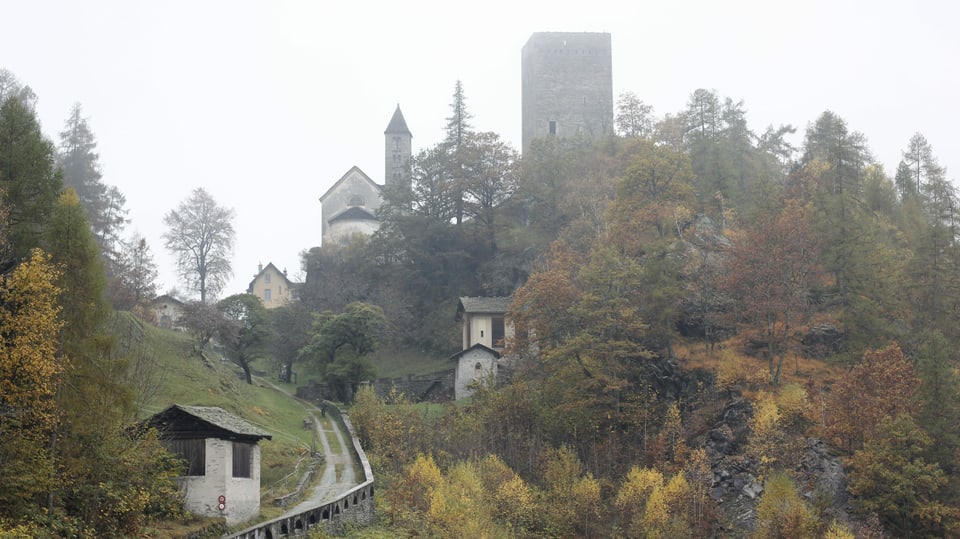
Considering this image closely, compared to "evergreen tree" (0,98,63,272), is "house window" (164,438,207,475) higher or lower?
lower

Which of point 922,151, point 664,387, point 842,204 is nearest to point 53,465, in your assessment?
point 664,387

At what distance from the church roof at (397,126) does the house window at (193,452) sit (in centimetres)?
8467

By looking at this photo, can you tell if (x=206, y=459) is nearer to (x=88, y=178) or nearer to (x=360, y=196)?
(x=88, y=178)

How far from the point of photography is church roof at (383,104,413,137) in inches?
4377

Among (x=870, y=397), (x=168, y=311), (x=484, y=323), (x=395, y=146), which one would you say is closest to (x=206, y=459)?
(x=870, y=397)

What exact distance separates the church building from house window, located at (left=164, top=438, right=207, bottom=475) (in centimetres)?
5237

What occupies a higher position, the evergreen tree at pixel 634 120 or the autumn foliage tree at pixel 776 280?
the evergreen tree at pixel 634 120

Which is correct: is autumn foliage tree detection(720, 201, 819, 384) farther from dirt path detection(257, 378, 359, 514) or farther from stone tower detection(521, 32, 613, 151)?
stone tower detection(521, 32, 613, 151)

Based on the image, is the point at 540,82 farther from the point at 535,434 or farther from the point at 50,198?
the point at 50,198

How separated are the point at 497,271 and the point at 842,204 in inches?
1105

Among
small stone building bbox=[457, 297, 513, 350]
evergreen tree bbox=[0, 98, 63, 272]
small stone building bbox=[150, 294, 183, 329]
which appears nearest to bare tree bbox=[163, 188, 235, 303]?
small stone building bbox=[150, 294, 183, 329]

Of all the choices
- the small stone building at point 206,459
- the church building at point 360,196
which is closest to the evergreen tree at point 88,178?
the church building at point 360,196

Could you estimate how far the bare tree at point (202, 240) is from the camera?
82688mm

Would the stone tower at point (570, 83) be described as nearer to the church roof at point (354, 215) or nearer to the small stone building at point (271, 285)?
the church roof at point (354, 215)
